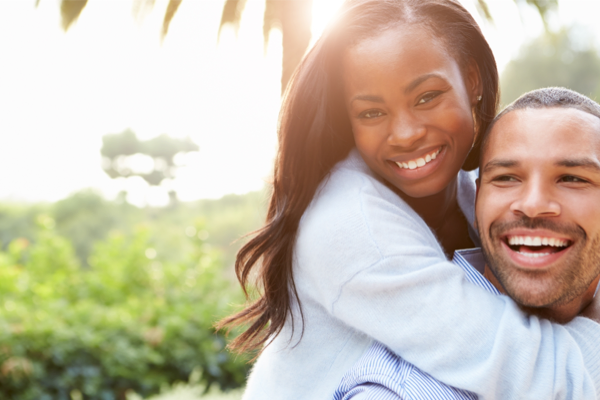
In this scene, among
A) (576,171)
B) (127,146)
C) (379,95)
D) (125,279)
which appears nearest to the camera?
(576,171)

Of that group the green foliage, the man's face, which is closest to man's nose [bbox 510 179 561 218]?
the man's face

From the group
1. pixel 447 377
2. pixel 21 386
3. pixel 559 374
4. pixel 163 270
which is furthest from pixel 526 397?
pixel 163 270

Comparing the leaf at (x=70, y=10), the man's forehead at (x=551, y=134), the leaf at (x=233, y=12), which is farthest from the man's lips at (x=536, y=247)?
the leaf at (x=70, y=10)

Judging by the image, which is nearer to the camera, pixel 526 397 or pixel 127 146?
pixel 526 397

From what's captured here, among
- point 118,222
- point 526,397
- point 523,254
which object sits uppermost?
point 523,254

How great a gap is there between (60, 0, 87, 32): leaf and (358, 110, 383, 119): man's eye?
425 cm

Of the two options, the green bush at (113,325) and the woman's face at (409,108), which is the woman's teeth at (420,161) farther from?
the green bush at (113,325)

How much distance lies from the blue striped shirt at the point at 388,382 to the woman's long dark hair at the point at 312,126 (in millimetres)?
394

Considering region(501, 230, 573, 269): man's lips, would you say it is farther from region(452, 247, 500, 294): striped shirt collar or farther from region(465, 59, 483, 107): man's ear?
region(465, 59, 483, 107): man's ear

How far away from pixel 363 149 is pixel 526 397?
3.53 ft

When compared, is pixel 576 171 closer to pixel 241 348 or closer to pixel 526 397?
pixel 526 397

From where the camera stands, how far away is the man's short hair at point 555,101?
5.84 ft

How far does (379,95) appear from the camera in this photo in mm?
1995

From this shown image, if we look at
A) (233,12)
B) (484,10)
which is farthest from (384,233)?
(484,10)
